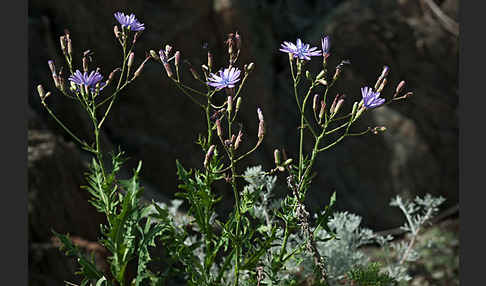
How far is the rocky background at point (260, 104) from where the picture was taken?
272 centimetres

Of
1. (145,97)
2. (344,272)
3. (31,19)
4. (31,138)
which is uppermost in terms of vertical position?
(31,19)

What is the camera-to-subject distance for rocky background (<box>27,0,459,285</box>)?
2717 millimetres

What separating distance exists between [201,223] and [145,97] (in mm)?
1928

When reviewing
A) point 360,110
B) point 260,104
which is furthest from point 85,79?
point 260,104

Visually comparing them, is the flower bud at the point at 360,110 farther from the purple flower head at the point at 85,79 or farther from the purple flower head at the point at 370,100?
the purple flower head at the point at 85,79

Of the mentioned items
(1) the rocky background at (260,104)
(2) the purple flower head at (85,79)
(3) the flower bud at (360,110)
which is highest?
(1) the rocky background at (260,104)

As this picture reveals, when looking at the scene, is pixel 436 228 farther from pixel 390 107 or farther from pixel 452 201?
pixel 390 107

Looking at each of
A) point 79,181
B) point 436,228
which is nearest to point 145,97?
point 79,181

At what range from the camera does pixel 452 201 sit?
184 inches

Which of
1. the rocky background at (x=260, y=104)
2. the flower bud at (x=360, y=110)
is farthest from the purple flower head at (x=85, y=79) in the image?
the rocky background at (x=260, y=104)

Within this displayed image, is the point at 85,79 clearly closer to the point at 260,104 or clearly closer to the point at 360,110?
the point at 360,110

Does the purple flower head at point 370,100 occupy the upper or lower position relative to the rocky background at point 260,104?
lower

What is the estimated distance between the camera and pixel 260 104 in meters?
4.04

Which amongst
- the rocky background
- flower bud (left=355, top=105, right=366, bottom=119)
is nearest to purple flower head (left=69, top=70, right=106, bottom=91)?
flower bud (left=355, top=105, right=366, bottom=119)
